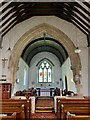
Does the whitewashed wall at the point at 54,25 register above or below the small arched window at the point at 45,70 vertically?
above

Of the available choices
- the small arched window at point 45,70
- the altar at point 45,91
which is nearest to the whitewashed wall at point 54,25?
the altar at point 45,91

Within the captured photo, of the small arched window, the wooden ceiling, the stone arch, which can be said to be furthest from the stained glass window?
the wooden ceiling

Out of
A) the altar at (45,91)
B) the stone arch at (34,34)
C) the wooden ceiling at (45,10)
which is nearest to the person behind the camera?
the wooden ceiling at (45,10)

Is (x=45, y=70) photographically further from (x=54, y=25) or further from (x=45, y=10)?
(x=45, y=10)

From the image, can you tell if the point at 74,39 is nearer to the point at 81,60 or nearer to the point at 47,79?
the point at 81,60

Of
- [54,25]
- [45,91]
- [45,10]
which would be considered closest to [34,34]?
[54,25]

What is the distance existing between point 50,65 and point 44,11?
32.7 feet

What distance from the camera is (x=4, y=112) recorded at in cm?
388

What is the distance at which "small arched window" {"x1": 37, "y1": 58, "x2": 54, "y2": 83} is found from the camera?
19594 mm

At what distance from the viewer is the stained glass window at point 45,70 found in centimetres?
1964

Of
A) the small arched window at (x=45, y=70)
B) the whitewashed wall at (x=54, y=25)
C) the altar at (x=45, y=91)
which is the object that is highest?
the whitewashed wall at (x=54, y=25)

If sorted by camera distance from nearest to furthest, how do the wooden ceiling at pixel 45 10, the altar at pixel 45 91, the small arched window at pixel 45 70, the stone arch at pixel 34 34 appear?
the wooden ceiling at pixel 45 10, the stone arch at pixel 34 34, the altar at pixel 45 91, the small arched window at pixel 45 70

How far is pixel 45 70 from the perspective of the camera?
1969cm

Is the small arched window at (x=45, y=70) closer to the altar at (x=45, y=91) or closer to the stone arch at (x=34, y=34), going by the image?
the altar at (x=45, y=91)
